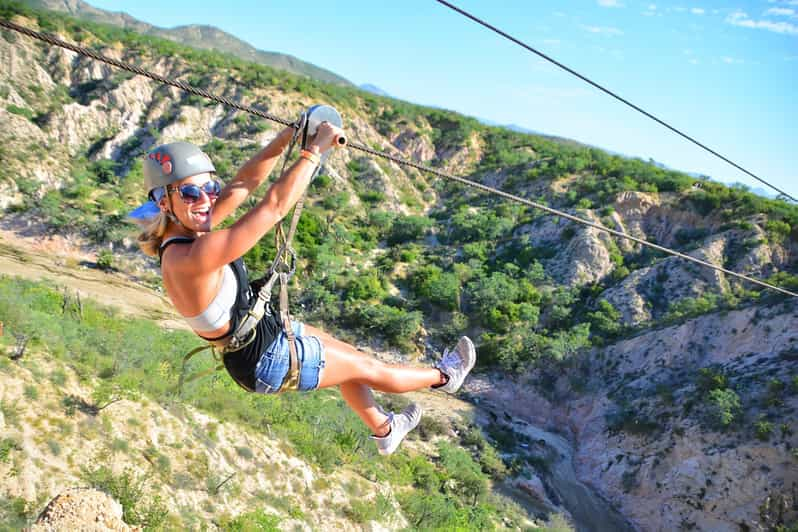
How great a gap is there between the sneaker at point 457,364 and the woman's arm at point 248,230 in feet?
6.86

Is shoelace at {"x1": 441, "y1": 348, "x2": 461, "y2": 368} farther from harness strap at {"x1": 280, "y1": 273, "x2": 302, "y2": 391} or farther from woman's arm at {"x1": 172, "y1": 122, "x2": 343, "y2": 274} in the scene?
woman's arm at {"x1": 172, "y1": 122, "x2": 343, "y2": 274}

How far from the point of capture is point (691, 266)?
23156mm

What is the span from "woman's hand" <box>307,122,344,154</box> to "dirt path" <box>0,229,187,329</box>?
601 inches

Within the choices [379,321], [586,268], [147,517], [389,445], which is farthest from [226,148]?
[389,445]

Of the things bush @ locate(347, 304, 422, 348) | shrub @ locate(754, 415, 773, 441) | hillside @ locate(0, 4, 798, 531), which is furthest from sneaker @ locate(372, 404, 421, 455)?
bush @ locate(347, 304, 422, 348)

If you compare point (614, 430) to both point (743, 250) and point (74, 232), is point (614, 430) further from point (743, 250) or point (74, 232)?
point (74, 232)

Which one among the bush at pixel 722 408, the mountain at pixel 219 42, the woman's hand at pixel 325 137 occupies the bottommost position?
the bush at pixel 722 408

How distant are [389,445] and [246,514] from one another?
471 centimetres

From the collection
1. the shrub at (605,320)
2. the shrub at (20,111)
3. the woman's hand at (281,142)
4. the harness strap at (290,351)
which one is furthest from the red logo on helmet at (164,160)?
the shrub at (20,111)

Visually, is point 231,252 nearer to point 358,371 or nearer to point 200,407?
point 358,371

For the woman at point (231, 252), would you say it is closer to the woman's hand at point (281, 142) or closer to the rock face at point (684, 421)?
the woman's hand at point (281, 142)

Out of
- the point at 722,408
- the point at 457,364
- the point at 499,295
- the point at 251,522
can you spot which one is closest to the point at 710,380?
the point at 722,408

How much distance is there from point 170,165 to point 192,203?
8.8 inches

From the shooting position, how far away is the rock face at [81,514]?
5.11 m
